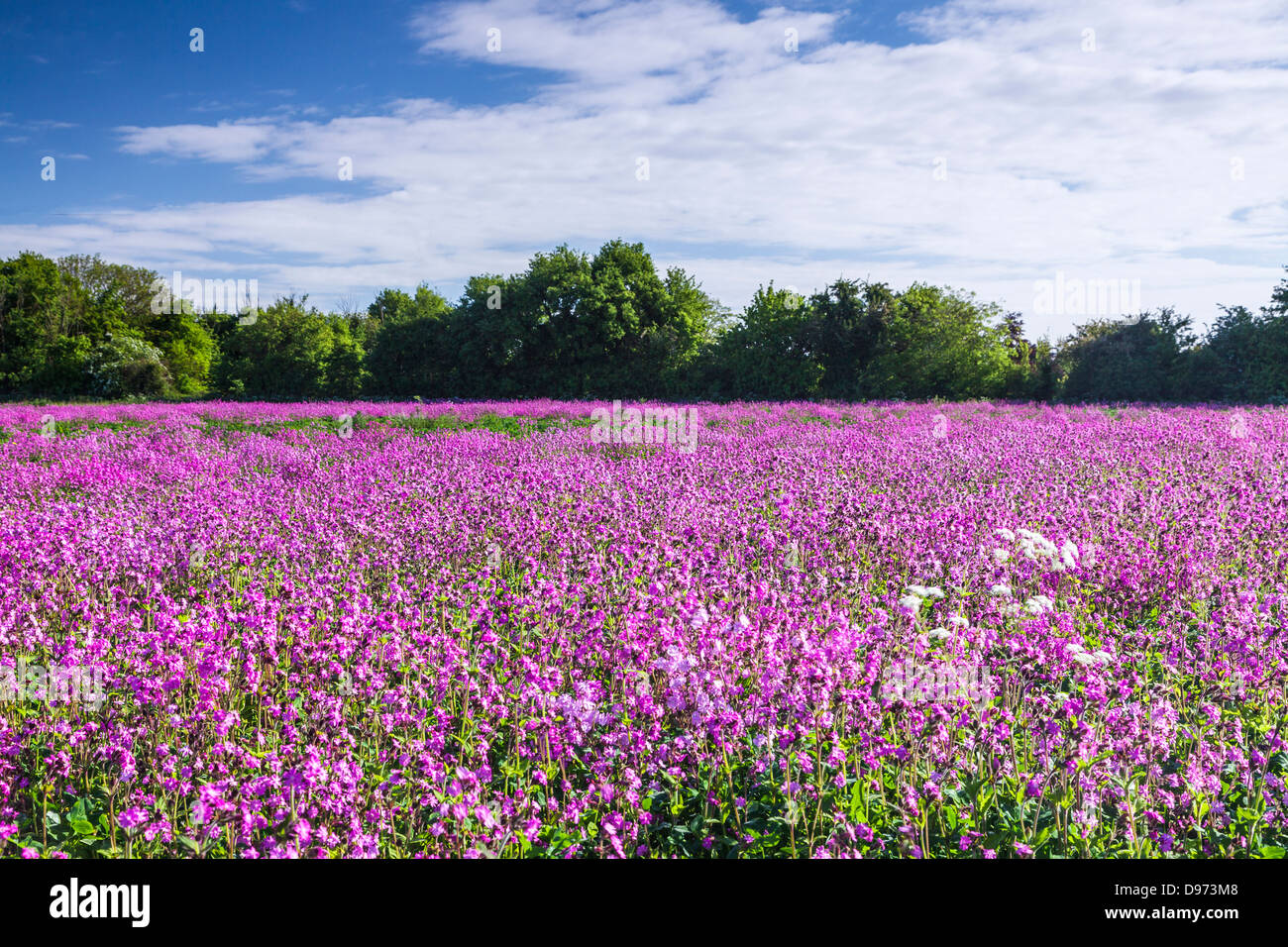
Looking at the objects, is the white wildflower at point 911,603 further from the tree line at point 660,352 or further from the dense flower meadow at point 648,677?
the tree line at point 660,352

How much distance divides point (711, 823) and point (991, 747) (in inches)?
43.3

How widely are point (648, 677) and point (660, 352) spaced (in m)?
38.0

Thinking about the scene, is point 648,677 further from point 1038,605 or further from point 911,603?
point 1038,605

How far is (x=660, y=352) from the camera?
134 feet

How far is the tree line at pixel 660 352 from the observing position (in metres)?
31.0

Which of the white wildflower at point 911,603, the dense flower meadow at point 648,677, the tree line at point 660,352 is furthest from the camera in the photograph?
the tree line at point 660,352

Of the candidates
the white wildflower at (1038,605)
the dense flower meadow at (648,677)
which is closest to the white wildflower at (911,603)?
the dense flower meadow at (648,677)

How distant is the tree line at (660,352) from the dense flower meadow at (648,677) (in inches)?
1075

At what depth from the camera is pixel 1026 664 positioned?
11.8 ft

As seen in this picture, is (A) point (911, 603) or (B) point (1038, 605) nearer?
(A) point (911, 603)

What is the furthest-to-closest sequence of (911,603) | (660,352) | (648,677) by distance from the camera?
(660,352), (911,603), (648,677)

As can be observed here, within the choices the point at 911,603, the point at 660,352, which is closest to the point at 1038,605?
the point at 911,603
